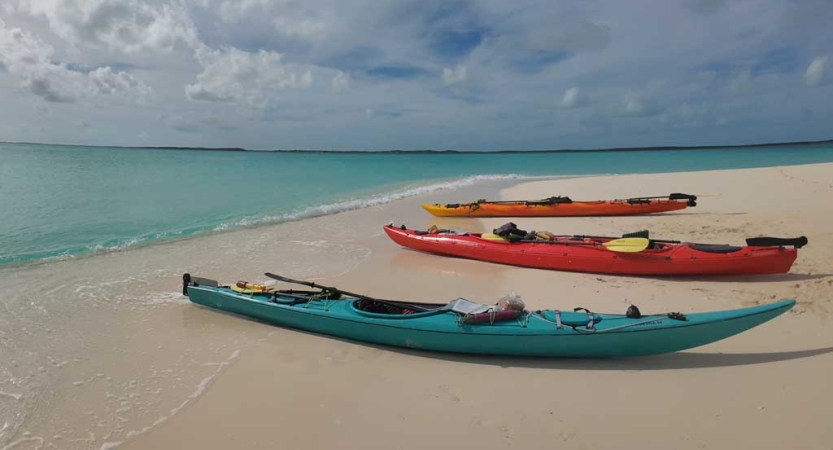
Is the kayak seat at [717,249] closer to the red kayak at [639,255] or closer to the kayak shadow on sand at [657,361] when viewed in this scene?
the red kayak at [639,255]

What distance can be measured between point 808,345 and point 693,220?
29.9 feet

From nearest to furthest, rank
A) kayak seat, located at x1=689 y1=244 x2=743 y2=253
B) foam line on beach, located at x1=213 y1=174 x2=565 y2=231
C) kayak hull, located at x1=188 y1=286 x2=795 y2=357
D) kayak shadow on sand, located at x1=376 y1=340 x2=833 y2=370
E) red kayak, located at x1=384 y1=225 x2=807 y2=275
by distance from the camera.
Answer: kayak hull, located at x1=188 y1=286 x2=795 y2=357
kayak shadow on sand, located at x1=376 y1=340 x2=833 y2=370
red kayak, located at x1=384 y1=225 x2=807 y2=275
kayak seat, located at x1=689 y1=244 x2=743 y2=253
foam line on beach, located at x1=213 y1=174 x2=565 y2=231

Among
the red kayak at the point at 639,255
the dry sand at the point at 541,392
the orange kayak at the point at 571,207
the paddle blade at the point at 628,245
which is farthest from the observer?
the orange kayak at the point at 571,207

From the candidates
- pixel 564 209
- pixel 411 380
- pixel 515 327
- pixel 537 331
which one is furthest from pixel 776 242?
pixel 564 209

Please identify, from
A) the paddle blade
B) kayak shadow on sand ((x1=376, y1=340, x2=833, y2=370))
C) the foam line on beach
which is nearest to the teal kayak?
kayak shadow on sand ((x1=376, y1=340, x2=833, y2=370))

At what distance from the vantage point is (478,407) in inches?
179

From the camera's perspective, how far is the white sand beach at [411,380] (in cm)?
412

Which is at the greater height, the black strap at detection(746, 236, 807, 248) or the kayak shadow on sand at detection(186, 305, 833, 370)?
the black strap at detection(746, 236, 807, 248)

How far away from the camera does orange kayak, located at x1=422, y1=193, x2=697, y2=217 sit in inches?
583

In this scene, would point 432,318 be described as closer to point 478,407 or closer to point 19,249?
point 478,407

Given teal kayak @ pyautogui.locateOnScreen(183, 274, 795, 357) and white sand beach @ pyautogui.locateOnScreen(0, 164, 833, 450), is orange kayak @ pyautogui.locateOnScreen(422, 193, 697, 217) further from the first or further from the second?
teal kayak @ pyautogui.locateOnScreen(183, 274, 795, 357)

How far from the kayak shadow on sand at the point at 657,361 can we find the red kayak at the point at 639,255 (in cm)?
301

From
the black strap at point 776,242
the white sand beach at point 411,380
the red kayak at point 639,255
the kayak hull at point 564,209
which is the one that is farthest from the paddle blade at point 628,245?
the kayak hull at point 564,209

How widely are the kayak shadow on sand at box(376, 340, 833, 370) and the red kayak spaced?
3.01 metres
